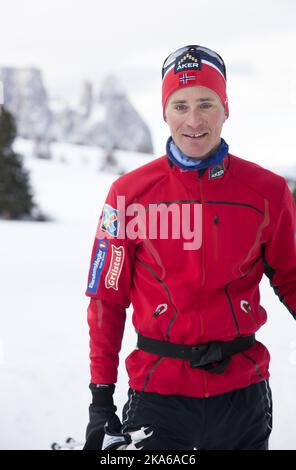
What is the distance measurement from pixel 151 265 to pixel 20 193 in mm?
16991

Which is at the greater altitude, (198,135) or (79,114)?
(79,114)

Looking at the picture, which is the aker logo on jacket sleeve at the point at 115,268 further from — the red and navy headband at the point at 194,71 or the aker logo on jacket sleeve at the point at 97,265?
the red and navy headband at the point at 194,71

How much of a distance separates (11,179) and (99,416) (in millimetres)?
17108

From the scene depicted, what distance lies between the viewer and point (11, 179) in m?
18.2

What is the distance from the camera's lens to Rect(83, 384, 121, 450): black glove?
1859mm

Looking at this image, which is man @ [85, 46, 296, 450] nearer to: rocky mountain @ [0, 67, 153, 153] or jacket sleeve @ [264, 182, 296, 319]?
jacket sleeve @ [264, 182, 296, 319]

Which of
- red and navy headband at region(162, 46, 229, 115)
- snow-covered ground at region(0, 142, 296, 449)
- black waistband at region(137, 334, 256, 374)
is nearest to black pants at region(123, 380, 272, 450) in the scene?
black waistband at region(137, 334, 256, 374)

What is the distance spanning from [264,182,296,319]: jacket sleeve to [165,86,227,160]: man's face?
0.34 metres

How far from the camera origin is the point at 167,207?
192 centimetres

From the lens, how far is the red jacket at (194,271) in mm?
1843

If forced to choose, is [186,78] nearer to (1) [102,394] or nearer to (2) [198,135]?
(2) [198,135]

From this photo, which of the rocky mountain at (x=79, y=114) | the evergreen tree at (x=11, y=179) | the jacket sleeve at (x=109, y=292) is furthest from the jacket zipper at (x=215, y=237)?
the rocky mountain at (x=79, y=114)

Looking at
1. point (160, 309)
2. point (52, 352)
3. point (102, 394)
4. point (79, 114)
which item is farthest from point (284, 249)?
point (79, 114)

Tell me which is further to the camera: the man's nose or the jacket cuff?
the jacket cuff
